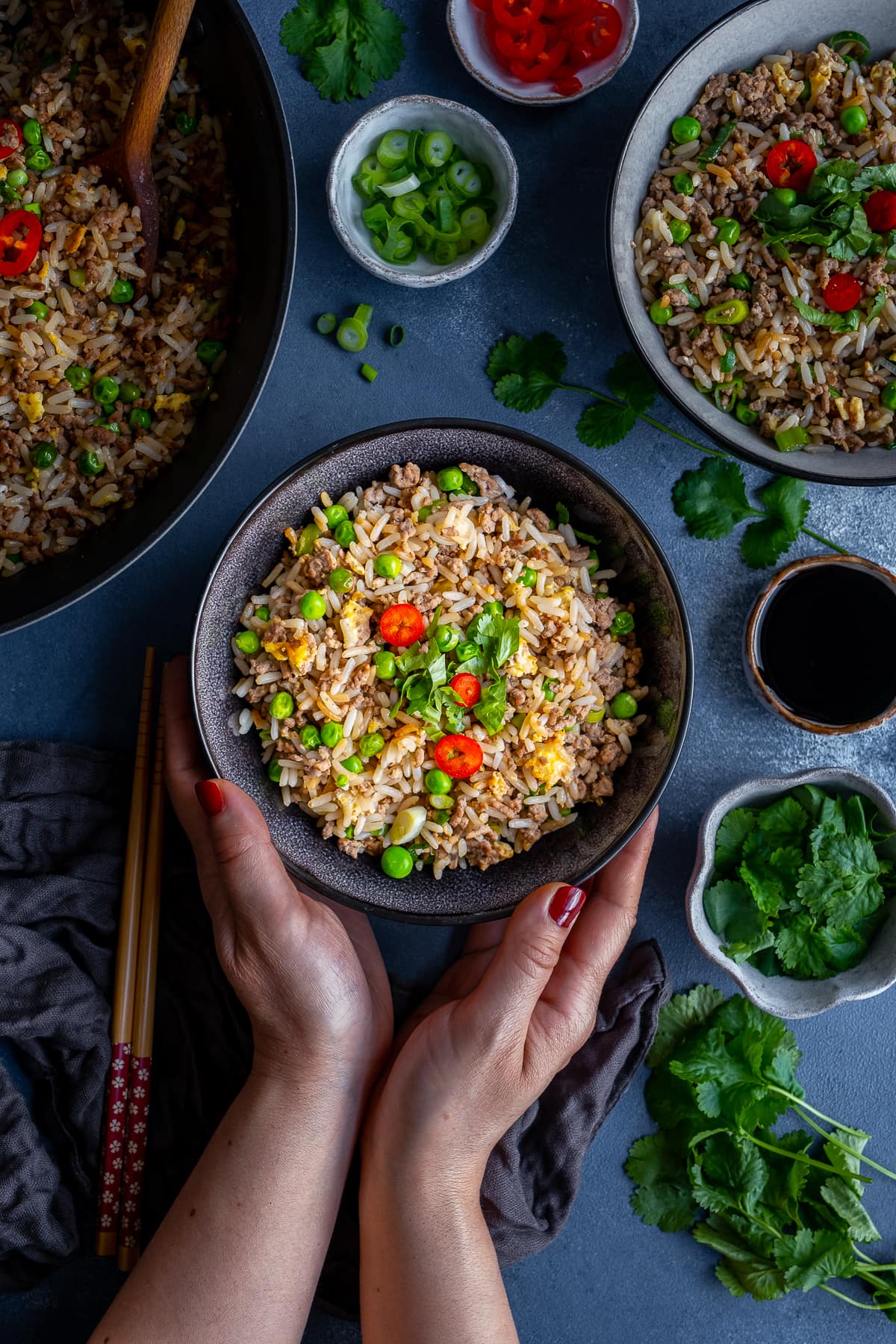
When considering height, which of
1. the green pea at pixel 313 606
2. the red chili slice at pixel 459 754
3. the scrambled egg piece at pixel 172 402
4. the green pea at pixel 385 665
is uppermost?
the scrambled egg piece at pixel 172 402

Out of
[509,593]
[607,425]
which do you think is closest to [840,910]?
[509,593]

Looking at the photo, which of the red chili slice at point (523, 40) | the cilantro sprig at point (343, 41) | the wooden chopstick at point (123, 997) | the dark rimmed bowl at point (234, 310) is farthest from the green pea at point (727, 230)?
the wooden chopstick at point (123, 997)

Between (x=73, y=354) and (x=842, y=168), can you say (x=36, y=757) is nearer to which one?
(x=73, y=354)

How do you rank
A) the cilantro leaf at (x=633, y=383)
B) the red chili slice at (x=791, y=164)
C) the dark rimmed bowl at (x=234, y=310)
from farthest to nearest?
the cilantro leaf at (x=633, y=383)
the red chili slice at (x=791, y=164)
the dark rimmed bowl at (x=234, y=310)

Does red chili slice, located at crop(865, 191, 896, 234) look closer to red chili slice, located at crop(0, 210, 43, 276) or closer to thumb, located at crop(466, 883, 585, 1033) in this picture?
thumb, located at crop(466, 883, 585, 1033)

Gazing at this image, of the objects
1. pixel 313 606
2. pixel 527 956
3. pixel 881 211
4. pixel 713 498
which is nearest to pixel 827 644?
pixel 713 498

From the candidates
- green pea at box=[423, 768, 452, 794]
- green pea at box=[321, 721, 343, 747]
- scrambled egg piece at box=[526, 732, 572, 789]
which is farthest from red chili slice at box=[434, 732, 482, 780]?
green pea at box=[321, 721, 343, 747]

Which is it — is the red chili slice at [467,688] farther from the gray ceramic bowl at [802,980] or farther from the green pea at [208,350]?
the green pea at [208,350]

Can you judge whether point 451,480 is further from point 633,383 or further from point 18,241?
point 18,241
